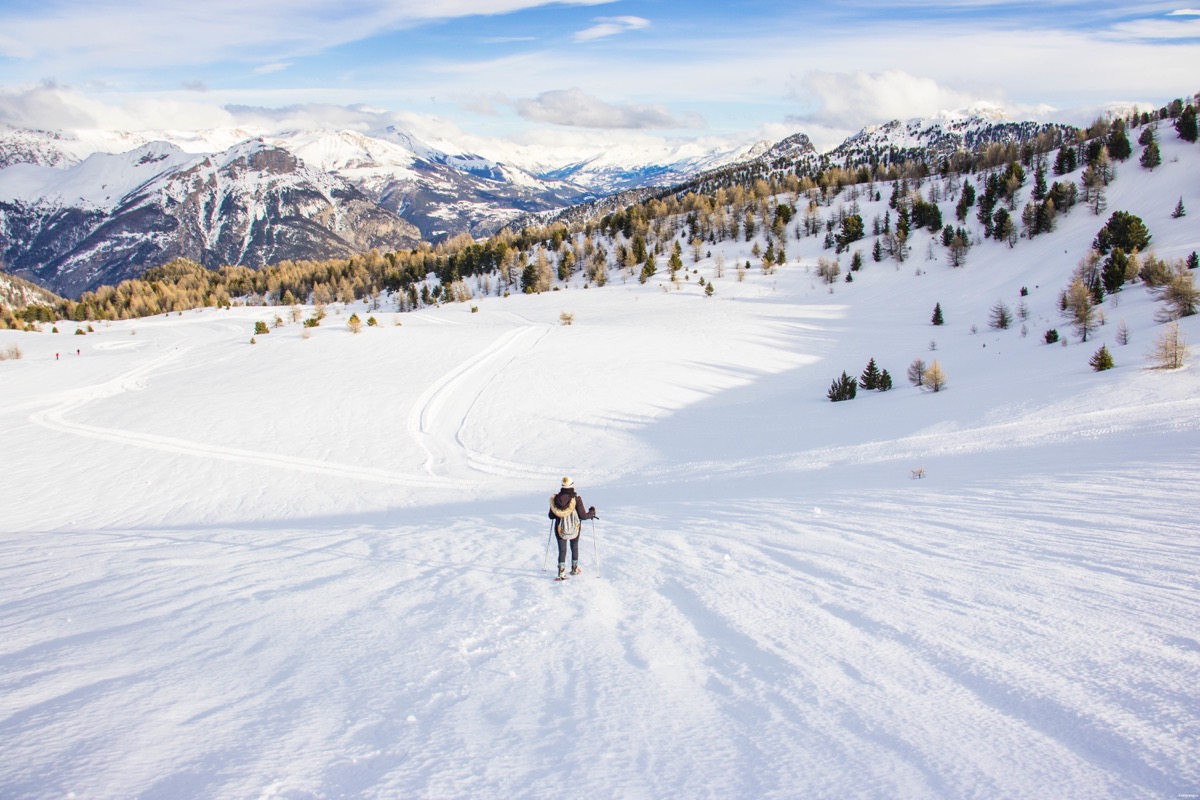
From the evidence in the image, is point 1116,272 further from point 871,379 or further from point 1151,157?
point 1151,157

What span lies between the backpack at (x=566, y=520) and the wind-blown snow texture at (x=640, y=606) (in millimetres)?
443

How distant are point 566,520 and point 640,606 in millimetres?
1721

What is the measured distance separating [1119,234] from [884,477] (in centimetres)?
4575

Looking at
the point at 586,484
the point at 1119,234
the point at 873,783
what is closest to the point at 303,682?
the point at 873,783

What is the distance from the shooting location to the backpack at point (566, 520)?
27.7 ft

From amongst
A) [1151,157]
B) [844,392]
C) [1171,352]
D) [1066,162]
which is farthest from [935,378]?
[1066,162]

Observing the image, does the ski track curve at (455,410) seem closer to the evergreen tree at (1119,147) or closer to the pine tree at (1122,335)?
the pine tree at (1122,335)

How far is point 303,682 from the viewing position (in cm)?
573

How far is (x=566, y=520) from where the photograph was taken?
8469 millimetres

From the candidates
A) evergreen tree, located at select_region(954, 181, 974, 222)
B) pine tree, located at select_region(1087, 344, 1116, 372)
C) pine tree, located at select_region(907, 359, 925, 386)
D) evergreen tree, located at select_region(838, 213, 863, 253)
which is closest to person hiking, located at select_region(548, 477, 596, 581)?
pine tree, located at select_region(1087, 344, 1116, 372)

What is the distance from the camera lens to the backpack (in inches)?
332

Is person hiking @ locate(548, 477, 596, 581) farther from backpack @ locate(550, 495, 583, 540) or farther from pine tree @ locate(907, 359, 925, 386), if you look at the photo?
pine tree @ locate(907, 359, 925, 386)

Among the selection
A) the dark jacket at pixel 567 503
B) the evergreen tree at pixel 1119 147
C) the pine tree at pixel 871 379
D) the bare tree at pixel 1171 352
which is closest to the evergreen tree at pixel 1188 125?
the evergreen tree at pixel 1119 147

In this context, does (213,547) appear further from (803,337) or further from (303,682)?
(803,337)
